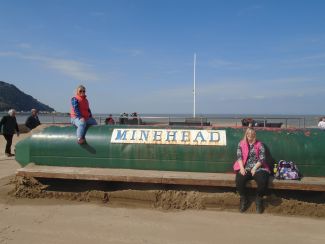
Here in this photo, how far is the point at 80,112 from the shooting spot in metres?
7.13

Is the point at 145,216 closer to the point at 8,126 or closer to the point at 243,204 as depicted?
the point at 243,204

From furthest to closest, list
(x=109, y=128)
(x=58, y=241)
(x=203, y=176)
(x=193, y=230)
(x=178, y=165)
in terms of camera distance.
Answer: (x=109, y=128) < (x=178, y=165) < (x=203, y=176) < (x=193, y=230) < (x=58, y=241)

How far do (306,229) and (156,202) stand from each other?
235 cm

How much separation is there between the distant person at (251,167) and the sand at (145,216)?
0.26 m

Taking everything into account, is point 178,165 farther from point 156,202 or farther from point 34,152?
point 34,152

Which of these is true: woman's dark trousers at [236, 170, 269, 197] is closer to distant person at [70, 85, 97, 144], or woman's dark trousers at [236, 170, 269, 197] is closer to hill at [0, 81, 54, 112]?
distant person at [70, 85, 97, 144]

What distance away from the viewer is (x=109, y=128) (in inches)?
278

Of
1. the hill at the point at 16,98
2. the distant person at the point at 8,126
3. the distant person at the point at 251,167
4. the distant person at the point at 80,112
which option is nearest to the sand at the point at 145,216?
the distant person at the point at 251,167

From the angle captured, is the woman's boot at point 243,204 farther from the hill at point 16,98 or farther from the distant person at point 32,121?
the hill at point 16,98

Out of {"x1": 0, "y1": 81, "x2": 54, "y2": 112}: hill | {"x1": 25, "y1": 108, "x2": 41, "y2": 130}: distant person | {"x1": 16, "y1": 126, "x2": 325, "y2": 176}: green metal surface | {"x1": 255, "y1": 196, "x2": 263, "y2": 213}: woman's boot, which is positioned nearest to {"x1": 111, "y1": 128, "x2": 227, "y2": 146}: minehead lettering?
{"x1": 16, "y1": 126, "x2": 325, "y2": 176}: green metal surface

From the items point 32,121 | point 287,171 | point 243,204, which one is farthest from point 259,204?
point 32,121

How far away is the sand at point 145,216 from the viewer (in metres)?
4.78

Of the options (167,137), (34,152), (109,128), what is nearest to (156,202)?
(167,137)

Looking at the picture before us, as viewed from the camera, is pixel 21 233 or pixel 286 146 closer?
pixel 21 233
